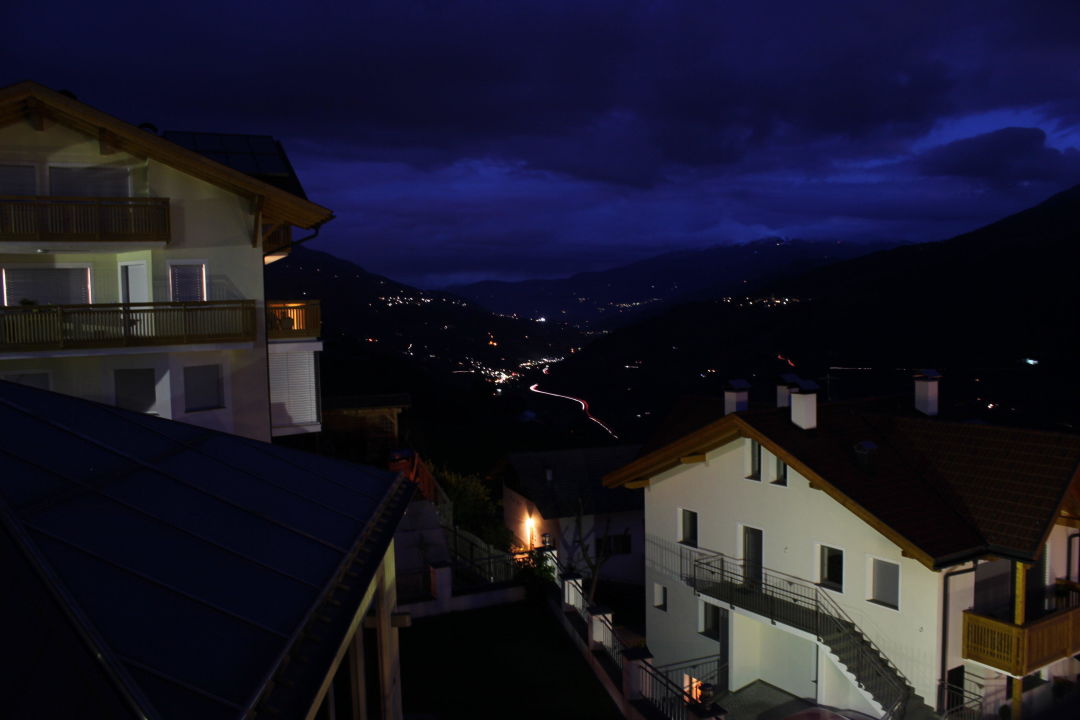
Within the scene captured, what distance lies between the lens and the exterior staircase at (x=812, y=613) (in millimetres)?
16281

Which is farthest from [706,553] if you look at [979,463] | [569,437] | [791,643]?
[569,437]

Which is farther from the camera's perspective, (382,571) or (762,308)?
A: (762,308)

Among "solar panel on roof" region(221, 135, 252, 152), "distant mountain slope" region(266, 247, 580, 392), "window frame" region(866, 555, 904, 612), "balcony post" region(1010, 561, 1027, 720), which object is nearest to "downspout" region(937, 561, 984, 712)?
"window frame" region(866, 555, 904, 612)

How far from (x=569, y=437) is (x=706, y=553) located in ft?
127

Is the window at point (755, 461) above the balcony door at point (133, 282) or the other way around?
the other way around

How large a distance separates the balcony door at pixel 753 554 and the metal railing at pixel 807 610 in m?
0.03

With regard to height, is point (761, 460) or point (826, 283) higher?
point (826, 283)


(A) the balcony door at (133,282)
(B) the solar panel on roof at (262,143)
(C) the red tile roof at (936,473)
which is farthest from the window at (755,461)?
(B) the solar panel on roof at (262,143)

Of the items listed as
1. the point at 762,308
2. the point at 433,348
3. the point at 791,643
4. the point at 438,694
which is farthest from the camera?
the point at 433,348

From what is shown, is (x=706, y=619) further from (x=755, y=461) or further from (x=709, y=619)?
(x=755, y=461)

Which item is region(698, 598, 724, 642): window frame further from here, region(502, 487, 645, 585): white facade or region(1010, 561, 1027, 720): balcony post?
region(502, 487, 645, 585): white facade

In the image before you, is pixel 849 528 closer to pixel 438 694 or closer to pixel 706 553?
pixel 706 553

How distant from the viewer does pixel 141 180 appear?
20312 millimetres

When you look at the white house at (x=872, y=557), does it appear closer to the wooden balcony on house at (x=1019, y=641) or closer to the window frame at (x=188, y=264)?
the wooden balcony on house at (x=1019, y=641)
